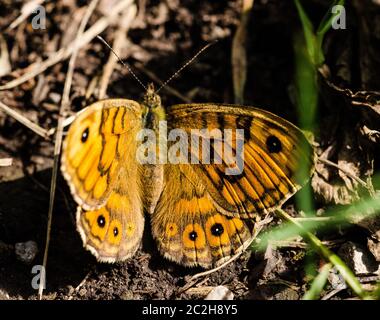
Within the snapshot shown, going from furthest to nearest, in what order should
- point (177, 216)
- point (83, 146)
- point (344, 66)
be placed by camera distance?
point (344, 66)
point (177, 216)
point (83, 146)

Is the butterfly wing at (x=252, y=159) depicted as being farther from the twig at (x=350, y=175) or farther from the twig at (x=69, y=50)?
the twig at (x=69, y=50)

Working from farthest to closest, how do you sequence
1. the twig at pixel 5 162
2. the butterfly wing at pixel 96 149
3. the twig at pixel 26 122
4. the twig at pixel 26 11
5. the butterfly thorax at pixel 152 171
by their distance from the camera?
the twig at pixel 26 11
the twig at pixel 26 122
the twig at pixel 5 162
the butterfly thorax at pixel 152 171
the butterfly wing at pixel 96 149

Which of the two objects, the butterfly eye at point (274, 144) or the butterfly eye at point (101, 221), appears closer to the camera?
the butterfly eye at point (274, 144)

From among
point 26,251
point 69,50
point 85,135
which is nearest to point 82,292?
point 26,251

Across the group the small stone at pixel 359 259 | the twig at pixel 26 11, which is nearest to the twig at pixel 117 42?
the twig at pixel 26 11

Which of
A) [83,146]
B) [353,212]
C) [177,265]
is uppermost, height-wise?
[83,146]

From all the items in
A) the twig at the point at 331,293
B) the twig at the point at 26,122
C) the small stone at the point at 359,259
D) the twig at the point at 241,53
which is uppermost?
the twig at the point at 241,53
